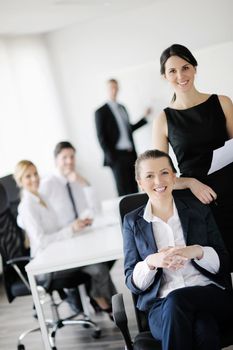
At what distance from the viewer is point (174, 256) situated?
207cm

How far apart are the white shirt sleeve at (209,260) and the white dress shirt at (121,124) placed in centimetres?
298

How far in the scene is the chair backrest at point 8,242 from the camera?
333 cm

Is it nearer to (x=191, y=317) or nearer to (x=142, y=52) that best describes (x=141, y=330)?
(x=191, y=317)

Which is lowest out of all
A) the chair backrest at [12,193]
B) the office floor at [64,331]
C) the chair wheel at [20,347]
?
the office floor at [64,331]

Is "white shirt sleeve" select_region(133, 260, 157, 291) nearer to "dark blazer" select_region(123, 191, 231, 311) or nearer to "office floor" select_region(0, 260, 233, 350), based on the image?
"dark blazer" select_region(123, 191, 231, 311)

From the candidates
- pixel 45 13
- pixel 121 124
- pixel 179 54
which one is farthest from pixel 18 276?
pixel 45 13

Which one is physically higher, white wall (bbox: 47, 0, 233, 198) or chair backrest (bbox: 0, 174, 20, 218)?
white wall (bbox: 47, 0, 233, 198)

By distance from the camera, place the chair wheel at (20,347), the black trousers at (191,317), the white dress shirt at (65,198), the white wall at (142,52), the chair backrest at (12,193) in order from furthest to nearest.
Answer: the chair backrest at (12,193), the white dress shirt at (65,198), the chair wheel at (20,347), the white wall at (142,52), the black trousers at (191,317)

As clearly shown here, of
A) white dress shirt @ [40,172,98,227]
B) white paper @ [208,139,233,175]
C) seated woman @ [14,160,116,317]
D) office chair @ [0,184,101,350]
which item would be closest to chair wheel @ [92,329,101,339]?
office chair @ [0,184,101,350]

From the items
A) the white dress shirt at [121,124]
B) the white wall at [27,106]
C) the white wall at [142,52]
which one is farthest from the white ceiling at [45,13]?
the white dress shirt at [121,124]

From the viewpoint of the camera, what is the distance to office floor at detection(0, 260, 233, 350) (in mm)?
3342

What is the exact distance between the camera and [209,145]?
227 cm

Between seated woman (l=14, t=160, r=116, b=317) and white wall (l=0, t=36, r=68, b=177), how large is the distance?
75.3 inches

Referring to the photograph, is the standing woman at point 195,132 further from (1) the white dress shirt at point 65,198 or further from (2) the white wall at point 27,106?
(2) the white wall at point 27,106
